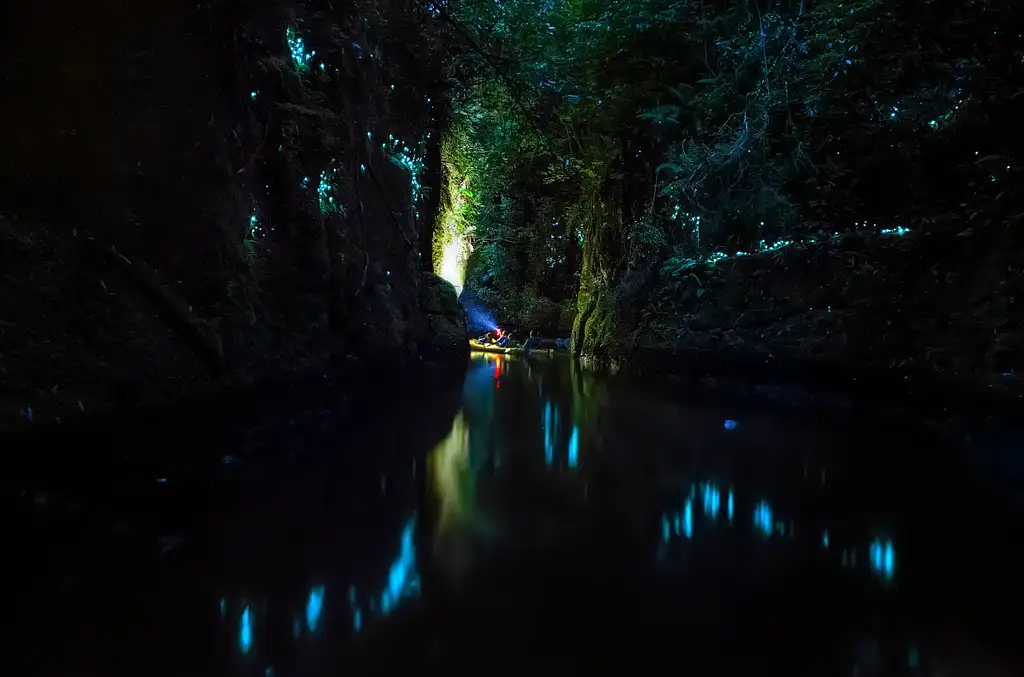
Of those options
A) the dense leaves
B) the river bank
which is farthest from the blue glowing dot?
the dense leaves

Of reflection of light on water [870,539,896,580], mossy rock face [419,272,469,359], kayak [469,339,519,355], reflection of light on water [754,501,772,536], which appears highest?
mossy rock face [419,272,469,359]

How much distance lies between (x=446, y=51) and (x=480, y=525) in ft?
26.9

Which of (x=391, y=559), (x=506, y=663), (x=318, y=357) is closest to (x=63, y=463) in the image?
(x=391, y=559)

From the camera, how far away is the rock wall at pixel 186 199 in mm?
2316

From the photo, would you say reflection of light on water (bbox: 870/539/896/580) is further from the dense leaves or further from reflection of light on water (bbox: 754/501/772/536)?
the dense leaves

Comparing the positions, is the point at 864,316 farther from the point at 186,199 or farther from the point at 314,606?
the point at 186,199

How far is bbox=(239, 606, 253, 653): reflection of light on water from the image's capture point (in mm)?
1358

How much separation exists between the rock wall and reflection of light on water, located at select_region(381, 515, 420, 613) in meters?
1.66

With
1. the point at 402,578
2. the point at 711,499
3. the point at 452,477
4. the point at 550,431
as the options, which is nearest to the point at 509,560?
the point at 402,578

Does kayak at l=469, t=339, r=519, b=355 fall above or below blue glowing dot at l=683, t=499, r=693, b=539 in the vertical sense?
above

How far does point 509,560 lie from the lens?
189cm

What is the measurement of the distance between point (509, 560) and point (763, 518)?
4.07 feet

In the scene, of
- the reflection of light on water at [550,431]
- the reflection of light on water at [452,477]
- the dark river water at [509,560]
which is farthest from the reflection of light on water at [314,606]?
the reflection of light on water at [550,431]

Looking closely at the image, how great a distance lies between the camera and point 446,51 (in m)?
8.21
